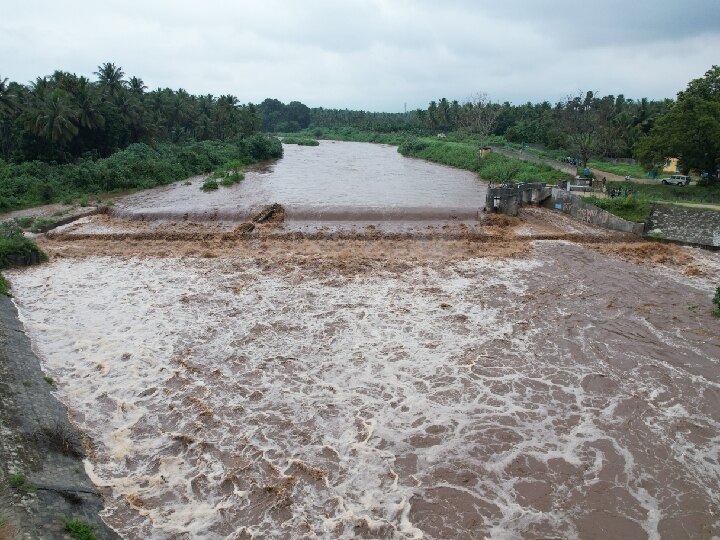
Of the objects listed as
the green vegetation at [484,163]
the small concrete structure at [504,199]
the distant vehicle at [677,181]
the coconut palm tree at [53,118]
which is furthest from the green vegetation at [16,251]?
the distant vehicle at [677,181]

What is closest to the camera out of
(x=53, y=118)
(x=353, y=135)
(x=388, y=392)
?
(x=388, y=392)

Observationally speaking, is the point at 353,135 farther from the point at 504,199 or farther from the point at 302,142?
the point at 504,199

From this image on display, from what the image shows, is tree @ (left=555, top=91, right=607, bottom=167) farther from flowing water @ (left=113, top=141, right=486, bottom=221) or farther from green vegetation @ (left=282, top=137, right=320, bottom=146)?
green vegetation @ (left=282, top=137, right=320, bottom=146)

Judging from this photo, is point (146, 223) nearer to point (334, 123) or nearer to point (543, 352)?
point (543, 352)

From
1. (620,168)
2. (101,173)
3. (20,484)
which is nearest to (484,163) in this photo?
(620,168)

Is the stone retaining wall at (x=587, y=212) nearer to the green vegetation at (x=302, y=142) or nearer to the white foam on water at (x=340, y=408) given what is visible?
the white foam on water at (x=340, y=408)

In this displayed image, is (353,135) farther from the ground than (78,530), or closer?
farther from the ground
